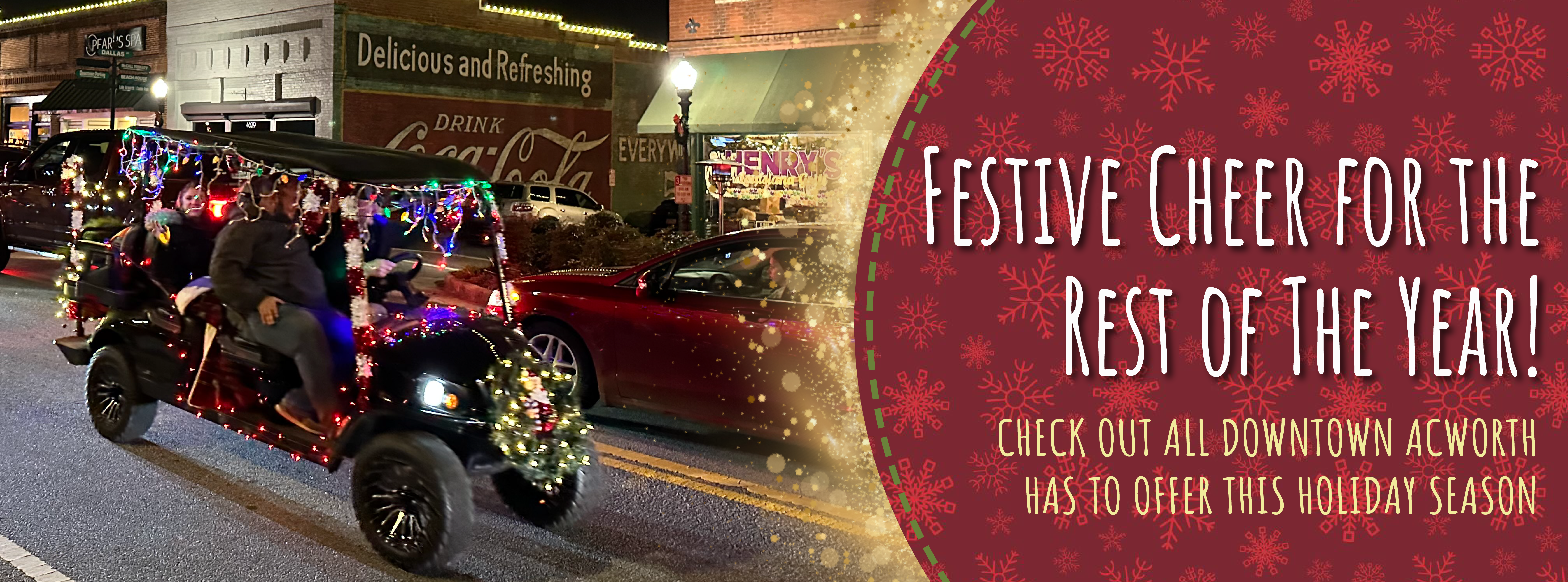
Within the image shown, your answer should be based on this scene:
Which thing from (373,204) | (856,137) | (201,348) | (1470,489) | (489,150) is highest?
(489,150)

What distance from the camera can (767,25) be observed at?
2289cm

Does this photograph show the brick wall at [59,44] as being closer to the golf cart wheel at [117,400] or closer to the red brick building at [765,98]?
the red brick building at [765,98]

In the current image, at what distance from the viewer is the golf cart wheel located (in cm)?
671

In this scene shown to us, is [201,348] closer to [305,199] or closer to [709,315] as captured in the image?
[305,199]

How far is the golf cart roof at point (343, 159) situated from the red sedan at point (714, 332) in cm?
127

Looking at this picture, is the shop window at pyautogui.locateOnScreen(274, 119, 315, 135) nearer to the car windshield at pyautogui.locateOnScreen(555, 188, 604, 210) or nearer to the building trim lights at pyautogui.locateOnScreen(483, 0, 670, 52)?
the building trim lights at pyautogui.locateOnScreen(483, 0, 670, 52)

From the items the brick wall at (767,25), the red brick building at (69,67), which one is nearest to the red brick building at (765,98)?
the brick wall at (767,25)

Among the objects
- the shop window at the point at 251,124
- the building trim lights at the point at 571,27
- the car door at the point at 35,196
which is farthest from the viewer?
the building trim lights at the point at 571,27

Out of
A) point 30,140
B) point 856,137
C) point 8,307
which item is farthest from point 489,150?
point 856,137

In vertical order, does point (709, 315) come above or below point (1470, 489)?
above

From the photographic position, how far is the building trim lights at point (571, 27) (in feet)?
111

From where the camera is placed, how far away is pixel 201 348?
6.16 meters

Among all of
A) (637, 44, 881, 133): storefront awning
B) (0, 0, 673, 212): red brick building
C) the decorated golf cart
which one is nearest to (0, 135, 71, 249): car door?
(637, 44, 881, 133): storefront awning

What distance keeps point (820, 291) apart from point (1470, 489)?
3.48 metres
